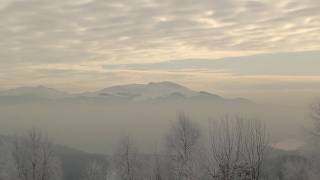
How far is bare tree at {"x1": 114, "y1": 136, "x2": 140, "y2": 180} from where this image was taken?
56.3 m

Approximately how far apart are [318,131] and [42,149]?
29899 millimetres

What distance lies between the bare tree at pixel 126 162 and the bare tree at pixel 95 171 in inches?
142

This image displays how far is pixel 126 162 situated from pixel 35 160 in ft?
32.9

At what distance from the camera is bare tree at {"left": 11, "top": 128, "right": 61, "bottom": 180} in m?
59.0

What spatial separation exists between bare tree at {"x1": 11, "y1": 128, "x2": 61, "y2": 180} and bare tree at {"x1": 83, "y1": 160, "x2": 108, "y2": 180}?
3647 mm

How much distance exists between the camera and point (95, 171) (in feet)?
204

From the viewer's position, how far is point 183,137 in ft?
177

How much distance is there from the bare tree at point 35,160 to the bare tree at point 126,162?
6.95 m

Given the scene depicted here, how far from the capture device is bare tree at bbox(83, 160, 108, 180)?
61406mm

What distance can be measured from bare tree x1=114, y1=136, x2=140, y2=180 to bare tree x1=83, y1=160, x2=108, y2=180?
3.61 meters

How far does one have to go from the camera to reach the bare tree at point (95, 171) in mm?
61406

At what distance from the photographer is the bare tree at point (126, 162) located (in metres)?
56.3

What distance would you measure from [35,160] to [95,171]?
22.5 ft

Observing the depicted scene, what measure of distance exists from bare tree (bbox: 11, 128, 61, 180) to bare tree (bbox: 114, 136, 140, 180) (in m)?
6.95
